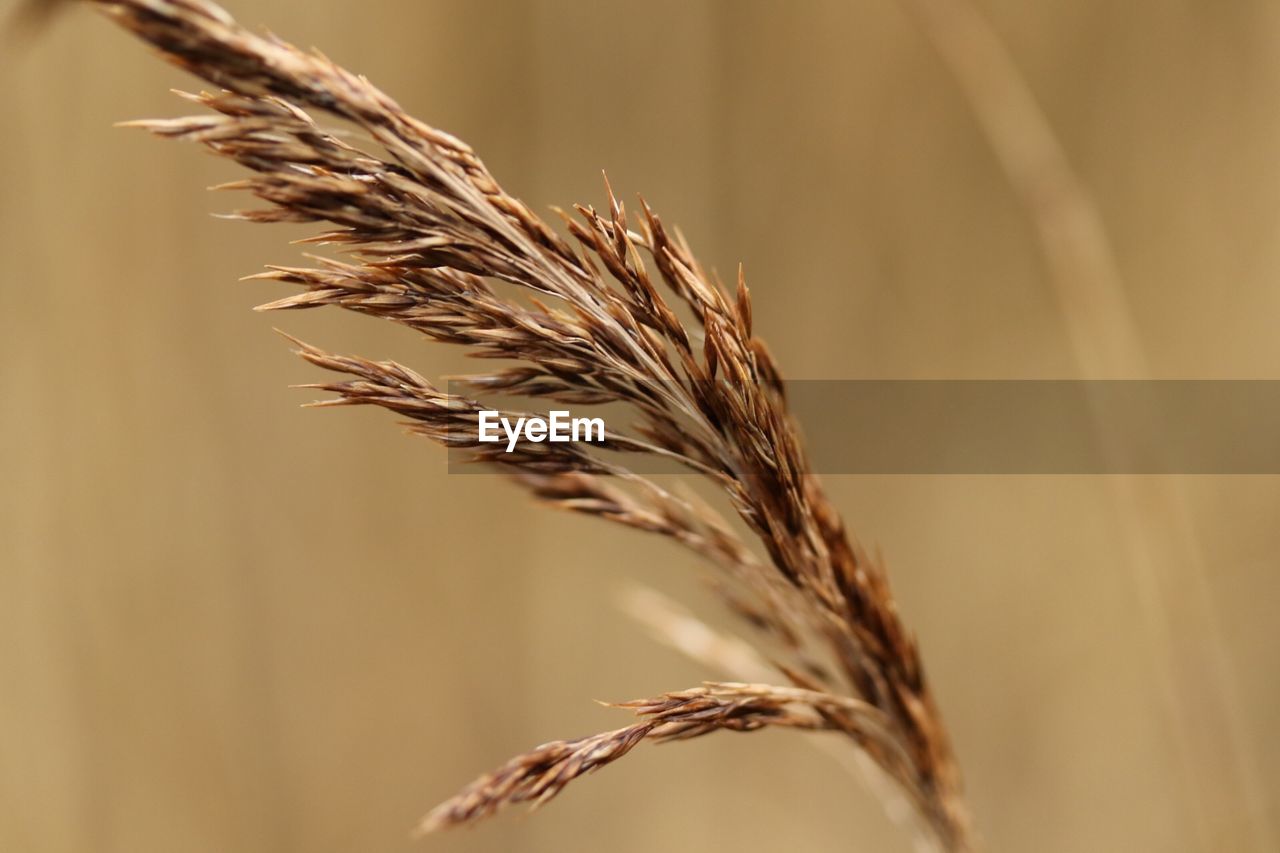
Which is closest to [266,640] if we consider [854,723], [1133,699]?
[854,723]

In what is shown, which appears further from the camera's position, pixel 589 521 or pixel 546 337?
pixel 589 521

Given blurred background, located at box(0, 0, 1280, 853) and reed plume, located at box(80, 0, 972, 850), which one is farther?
blurred background, located at box(0, 0, 1280, 853)

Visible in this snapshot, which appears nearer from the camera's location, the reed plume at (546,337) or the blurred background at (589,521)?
the reed plume at (546,337)

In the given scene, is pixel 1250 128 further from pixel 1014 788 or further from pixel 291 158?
pixel 291 158
